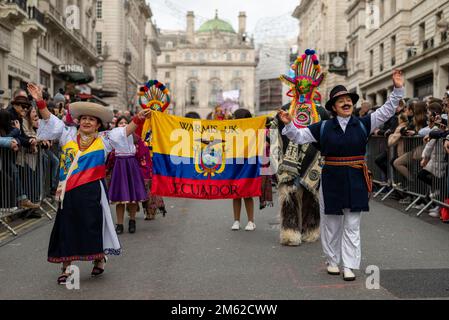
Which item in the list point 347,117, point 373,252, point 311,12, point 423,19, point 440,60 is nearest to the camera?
point 347,117

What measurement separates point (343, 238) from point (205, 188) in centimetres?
324

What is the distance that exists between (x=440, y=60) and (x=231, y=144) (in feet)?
74.4

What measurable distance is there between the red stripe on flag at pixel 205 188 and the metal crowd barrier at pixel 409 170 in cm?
336

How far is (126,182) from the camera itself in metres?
9.02

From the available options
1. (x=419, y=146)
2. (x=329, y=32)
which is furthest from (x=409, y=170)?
(x=329, y=32)

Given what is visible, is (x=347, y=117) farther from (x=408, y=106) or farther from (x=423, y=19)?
(x=423, y=19)

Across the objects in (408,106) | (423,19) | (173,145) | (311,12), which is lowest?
(173,145)

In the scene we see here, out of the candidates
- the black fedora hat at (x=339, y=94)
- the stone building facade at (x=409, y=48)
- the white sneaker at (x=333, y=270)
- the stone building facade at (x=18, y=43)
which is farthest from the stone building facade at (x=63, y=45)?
the white sneaker at (x=333, y=270)

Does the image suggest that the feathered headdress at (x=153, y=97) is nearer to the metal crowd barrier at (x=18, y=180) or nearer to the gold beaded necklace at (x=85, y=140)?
the metal crowd barrier at (x=18, y=180)

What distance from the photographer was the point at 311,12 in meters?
73.7

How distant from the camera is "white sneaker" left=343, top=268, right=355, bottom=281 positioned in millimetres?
5867

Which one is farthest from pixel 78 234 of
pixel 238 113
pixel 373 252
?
pixel 238 113

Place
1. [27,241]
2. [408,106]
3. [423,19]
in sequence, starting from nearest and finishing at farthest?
1. [27,241]
2. [408,106]
3. [423,19]

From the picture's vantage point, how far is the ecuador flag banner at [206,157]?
8.85 m
